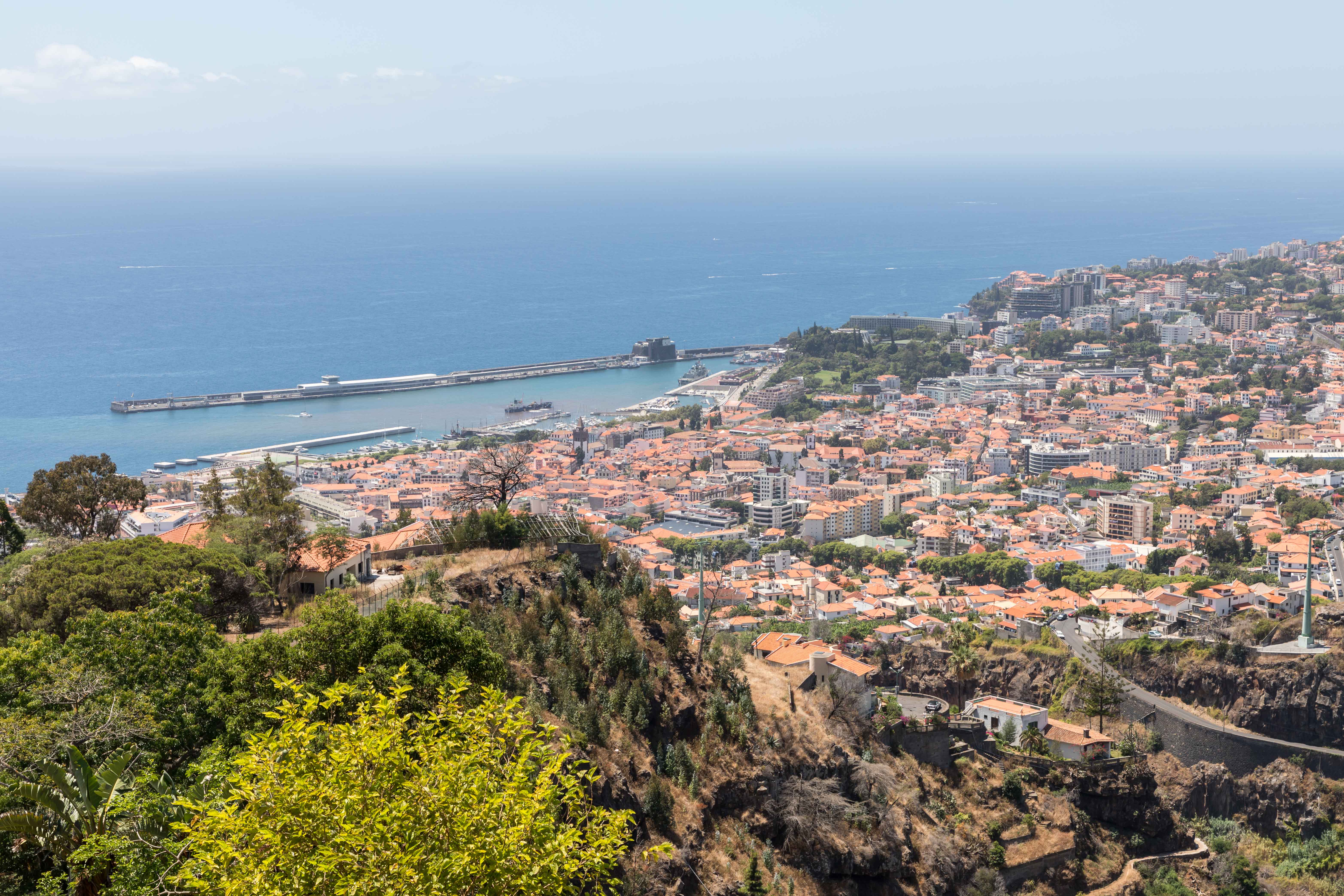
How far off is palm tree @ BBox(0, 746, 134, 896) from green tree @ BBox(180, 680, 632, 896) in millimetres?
1022

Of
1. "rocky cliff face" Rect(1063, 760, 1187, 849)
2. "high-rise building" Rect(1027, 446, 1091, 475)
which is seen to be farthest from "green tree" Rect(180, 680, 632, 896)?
"high-rise building" Rect(1027, 446, 1091, 475)

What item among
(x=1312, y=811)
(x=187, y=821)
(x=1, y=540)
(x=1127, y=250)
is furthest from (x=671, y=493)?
(x=1127, y=250)

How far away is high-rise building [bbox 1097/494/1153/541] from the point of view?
42.9 m

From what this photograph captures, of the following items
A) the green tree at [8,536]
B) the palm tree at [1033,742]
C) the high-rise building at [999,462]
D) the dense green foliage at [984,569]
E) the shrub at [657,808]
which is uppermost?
the green tree at [8,536]

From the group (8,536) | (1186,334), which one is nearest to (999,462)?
(1186,334)

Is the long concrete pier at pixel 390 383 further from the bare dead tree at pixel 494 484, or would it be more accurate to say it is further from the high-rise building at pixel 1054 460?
the bare dead tree at pixel 494 484

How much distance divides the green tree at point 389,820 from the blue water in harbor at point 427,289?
47.0 m

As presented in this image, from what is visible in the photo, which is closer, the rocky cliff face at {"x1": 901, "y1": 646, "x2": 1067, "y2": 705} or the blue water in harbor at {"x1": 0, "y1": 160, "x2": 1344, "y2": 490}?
the rocky cliff face at {"x1": 901, "y1": 646, "x2": 1067, "y2": 705}

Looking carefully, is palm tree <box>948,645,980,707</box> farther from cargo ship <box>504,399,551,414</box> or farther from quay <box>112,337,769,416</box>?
cargo ship <box>504,399,551,414</box>

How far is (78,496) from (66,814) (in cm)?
1237

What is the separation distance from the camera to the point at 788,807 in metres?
14.3

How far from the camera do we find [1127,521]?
1703 inches

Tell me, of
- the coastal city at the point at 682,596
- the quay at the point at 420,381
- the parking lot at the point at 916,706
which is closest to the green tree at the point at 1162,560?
the coastal city at the point at 682,596

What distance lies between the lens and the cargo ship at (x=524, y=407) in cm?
6444
